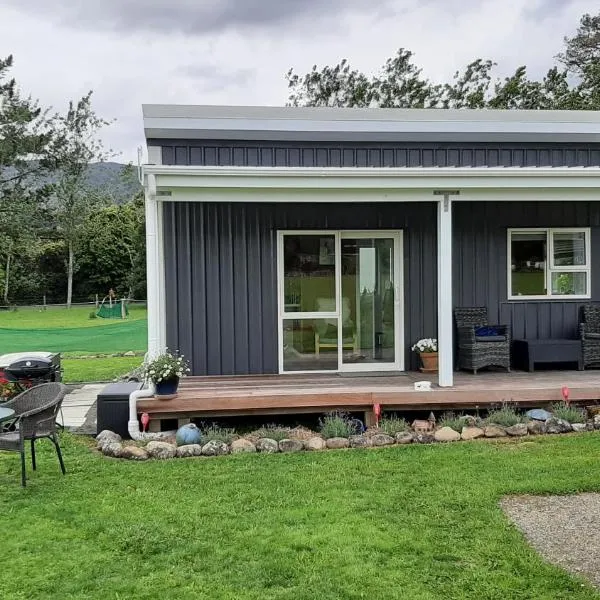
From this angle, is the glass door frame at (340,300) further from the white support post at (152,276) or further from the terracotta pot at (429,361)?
the white support post at (152,276)

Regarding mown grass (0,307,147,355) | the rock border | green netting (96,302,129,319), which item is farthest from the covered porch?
green netting (96,302,129,319)

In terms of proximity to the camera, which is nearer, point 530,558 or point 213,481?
point 530,558

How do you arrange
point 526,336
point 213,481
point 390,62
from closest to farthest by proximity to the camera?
point 213,481, point 526,336, point 390,62

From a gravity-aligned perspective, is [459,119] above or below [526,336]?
above

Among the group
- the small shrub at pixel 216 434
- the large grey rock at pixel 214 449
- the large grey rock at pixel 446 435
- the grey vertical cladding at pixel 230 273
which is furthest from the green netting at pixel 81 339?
the large grey rock at pixel 446 435

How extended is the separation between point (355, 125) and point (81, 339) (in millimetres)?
8421

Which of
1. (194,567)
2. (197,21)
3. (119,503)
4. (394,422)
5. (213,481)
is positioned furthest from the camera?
(197,21)

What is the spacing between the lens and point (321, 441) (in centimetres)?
568

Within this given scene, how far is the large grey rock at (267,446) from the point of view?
218 inches

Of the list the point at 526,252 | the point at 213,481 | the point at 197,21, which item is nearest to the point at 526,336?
the point at 526,252

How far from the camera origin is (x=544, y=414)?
6.24 meters

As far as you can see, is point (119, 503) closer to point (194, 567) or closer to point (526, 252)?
point (194, 567)

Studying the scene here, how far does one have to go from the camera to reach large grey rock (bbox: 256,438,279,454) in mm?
5527

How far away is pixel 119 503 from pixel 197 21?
39.8 ft
